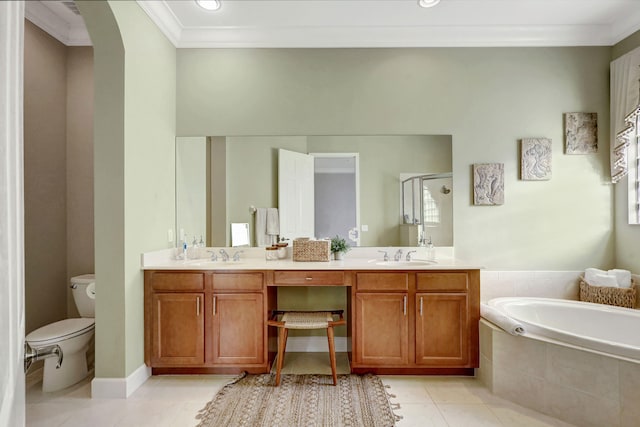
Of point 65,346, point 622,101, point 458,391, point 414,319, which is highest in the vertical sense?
point 622,101

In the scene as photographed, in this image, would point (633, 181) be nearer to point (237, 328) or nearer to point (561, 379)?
point (561, 379)

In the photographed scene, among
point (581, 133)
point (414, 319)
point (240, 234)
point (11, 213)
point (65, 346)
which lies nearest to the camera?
point (11, 213)

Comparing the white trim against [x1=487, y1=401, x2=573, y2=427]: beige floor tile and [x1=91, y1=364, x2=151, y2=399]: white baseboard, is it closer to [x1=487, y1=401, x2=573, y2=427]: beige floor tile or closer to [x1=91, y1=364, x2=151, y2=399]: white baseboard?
[x1=487, y1=401, x2=573, y2=427]: beige floor tile

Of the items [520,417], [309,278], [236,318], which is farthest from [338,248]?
[520,417]

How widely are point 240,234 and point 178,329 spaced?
91 centimetres

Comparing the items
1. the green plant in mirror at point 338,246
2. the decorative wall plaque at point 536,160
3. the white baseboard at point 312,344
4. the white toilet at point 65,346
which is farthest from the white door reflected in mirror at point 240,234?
the decorative wall plaque at point 536,160

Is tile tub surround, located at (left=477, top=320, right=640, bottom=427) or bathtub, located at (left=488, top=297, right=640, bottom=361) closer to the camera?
tile tub surround, located at (left=477, top=320, right=640, bottom=427)

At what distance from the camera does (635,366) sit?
1841 mm

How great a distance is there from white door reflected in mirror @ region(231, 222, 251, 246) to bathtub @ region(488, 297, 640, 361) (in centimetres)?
203

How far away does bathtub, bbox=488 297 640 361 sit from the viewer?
247 cm

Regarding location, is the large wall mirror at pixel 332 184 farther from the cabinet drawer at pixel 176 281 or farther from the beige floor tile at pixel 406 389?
the beige floor tile at pixel 406 389

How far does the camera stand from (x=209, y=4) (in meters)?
2.67

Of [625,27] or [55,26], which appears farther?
[55,26]

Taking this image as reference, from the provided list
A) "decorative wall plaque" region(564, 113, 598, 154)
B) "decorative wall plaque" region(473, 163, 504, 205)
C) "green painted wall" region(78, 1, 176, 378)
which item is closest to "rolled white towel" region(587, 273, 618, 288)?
"decorative wall plaque" region(473, 163, 504, 205)
